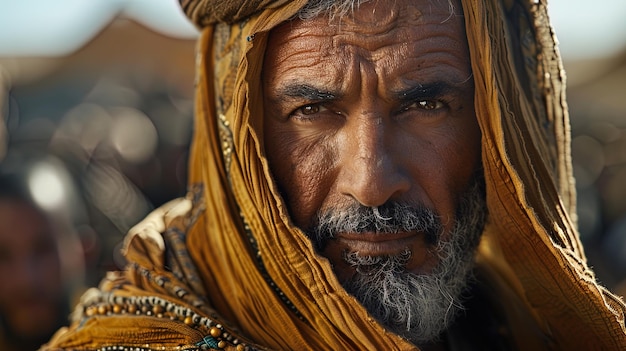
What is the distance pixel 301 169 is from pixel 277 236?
22cm

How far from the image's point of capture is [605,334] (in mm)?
2596

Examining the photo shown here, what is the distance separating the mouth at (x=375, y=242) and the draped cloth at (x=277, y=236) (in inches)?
5.1

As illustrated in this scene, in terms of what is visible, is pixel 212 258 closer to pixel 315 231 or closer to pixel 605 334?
pixel 315 231

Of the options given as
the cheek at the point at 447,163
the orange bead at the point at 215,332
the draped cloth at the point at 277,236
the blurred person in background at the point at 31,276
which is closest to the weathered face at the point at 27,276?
the blurred person in background at the point at 31,276

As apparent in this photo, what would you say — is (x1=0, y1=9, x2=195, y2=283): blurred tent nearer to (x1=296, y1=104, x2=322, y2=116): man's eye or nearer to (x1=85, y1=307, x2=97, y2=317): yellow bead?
(x1=85, y1=307, x2=97, y2=317): yellow bead

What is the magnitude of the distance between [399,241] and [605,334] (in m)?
0.70

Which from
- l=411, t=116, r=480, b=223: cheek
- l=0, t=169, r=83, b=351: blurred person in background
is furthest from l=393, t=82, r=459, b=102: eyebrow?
l=0, t=169, r=83, b=351: blurred person in background

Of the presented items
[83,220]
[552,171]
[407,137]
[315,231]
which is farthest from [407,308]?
[83,220]

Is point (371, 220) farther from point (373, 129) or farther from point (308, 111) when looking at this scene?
point (308, 111)

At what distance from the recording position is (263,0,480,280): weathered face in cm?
243

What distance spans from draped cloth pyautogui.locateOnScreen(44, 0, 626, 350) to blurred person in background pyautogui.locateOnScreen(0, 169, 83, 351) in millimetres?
2973

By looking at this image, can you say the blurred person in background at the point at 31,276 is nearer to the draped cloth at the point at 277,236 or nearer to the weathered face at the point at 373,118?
the draped cloth at the point at 277,236

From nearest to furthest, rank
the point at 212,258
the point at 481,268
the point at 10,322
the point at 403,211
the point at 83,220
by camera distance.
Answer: the point at 403,211
the point at 212,258
the point at 481,268
the point at 10,322
the point at 83,220

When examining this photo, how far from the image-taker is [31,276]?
18.3 ft
